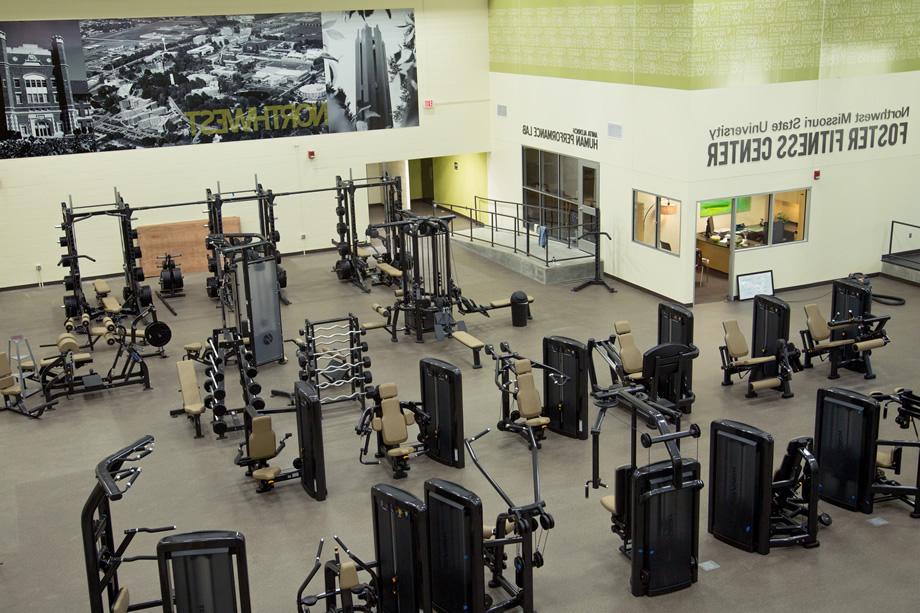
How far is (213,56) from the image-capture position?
65.5 feet

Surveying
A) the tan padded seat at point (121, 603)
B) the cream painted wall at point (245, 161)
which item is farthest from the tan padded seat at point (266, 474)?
the cream painted wall at point (245, 161)

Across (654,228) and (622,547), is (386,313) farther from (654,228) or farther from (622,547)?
(622,547)

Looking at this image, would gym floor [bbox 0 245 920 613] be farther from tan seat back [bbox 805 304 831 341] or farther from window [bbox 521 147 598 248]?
window [bbox 521 147 598 248]

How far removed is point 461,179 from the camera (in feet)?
80.3

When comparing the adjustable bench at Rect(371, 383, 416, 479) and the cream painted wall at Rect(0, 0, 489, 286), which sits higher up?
the cream painted wall at Rect(0, 0, 489, 286)

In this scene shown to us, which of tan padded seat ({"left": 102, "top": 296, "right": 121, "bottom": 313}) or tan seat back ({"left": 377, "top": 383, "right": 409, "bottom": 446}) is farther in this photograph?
tan padded seat ({"left": 102, "top": 296, "right": 121, "bottom": 313})

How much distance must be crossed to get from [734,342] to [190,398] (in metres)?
7.11

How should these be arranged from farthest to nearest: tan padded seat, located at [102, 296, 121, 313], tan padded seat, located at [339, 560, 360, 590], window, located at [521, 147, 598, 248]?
window, located at [521, 147, 598, 248], tan padded seat, located at [102, 296, 121, 313], tan padded seat, located at [339, 560, 360, 590]

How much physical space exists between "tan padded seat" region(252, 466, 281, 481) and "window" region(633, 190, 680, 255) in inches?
351

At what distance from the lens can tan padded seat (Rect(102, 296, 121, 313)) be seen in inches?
649

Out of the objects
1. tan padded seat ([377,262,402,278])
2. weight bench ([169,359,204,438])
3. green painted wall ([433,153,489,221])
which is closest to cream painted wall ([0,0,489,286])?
green painted wall ([433,153,489,221])

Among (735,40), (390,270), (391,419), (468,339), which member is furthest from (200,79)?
(391,419)

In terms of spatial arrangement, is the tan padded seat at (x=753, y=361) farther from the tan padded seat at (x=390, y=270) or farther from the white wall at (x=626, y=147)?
the tan padded seat at (x=390, y=270)

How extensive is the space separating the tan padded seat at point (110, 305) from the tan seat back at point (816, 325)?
11.1m
